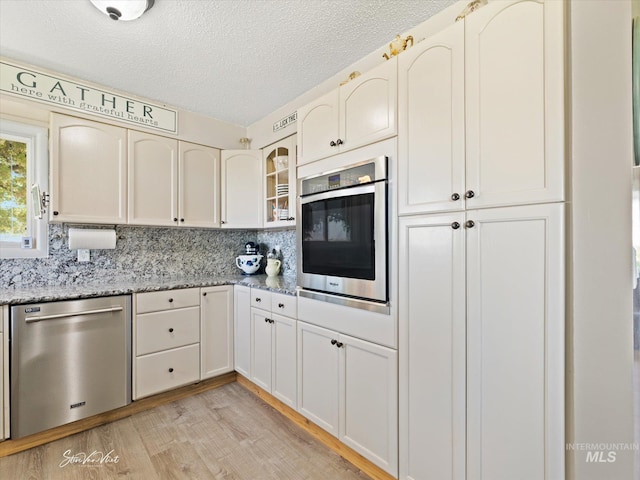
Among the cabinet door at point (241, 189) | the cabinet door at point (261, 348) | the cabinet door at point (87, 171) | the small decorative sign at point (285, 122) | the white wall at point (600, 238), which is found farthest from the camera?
the cabinet door at point (241, 189)

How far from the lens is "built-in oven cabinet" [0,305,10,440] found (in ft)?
5.66

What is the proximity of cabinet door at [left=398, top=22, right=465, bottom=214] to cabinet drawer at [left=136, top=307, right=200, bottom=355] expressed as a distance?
197cm

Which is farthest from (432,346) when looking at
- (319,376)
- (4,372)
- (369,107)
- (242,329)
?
(4,372)

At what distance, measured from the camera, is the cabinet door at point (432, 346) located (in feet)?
3.98

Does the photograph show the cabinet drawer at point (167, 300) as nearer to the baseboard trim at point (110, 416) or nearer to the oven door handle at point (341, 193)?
the baseboard trim at point (110, 416)

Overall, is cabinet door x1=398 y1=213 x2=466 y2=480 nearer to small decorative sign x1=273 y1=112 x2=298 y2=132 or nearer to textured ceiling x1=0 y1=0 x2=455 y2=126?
textured ceiling x1=0 y1=0 x2=455 y2=126

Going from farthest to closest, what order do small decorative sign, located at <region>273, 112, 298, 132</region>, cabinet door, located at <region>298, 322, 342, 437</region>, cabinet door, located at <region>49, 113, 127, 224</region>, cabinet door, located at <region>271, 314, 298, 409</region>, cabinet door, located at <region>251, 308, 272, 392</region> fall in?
1. small decorative sign, located at <region>273, 112, 298, 132</region>
2. cabinet door, located at <region>251, 308, 272, 392</region>
3. cabinet door, located at <region>49, 113, 127, 224</region>
4. cabinet door, located at <region>271, 314, 298, 409</region>
5. cabinet door, located at <region>298, 322, 342, 437</region>

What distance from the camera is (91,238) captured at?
2.33 meters

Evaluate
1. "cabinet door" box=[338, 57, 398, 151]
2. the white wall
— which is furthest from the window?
the white wall

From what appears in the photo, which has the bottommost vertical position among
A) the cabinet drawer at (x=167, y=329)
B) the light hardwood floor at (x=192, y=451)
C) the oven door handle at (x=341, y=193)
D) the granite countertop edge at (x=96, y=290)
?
the light hardwood floor at (x=192, y=451)

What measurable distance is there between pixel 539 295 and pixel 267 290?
5.63ft

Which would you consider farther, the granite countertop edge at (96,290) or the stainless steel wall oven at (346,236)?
the granite countertop edge at (96,290)

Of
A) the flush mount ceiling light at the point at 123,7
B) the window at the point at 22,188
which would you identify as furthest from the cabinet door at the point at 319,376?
the window at the point at 22,188

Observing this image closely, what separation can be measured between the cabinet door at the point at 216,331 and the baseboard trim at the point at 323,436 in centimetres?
31
